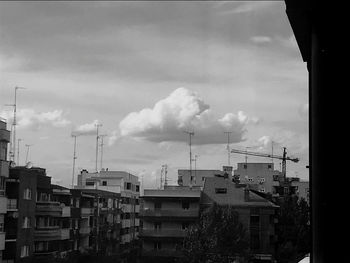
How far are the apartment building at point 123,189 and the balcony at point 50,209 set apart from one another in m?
12.4

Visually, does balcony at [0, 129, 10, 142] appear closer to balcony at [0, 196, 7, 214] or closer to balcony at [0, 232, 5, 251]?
balcony at [0, 196, 7, 214]

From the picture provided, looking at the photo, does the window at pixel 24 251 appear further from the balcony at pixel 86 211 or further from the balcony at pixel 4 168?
the balcony at pixel 86 211

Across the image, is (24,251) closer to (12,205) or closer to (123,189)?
(12,205)

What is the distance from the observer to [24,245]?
20.5m

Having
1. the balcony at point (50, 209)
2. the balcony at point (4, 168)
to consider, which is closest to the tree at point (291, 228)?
the balcony at point (50, 209)

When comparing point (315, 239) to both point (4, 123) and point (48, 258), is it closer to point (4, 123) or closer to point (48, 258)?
point (4, 123)

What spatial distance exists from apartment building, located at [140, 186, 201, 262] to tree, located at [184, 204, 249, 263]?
3982 millimetres

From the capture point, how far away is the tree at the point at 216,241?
23.2m

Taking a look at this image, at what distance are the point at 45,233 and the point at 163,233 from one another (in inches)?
310

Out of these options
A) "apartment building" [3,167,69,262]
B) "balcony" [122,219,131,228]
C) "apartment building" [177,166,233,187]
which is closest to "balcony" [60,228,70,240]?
"apartment building" [3,167,69,262]

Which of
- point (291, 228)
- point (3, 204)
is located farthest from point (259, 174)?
point (3, 204)

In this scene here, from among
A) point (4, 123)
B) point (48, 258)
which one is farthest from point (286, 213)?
point (4, 123)

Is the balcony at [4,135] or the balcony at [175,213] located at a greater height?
the balcony at [4,135]

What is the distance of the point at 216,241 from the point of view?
23.1m
